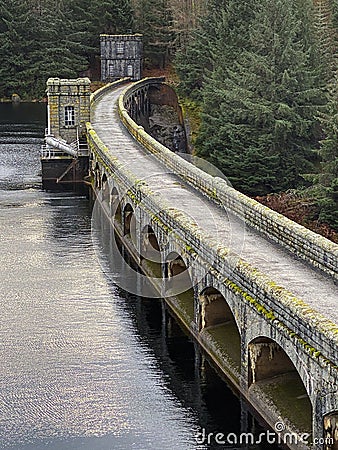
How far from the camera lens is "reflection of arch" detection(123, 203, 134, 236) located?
43.2 metres

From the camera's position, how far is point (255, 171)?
5250 cm

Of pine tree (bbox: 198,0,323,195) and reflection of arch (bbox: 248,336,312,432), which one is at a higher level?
pine tree (bbox: 198,0,323,195)

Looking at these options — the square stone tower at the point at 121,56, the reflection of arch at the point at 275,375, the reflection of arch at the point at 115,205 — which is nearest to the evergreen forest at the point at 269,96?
the reflection of arch at the point at 115,205

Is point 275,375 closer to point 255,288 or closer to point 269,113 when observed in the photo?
point 255,288

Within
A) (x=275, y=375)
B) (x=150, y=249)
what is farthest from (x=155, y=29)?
(x=275, y=375)

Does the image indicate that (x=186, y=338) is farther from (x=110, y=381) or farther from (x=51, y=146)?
(x=51, y=146)

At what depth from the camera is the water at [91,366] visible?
76.5 ft

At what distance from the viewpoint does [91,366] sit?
89.7 feet

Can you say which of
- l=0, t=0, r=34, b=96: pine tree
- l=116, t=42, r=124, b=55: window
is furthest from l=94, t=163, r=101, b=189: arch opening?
l=0, t=0, r=34, b=96: pine tree

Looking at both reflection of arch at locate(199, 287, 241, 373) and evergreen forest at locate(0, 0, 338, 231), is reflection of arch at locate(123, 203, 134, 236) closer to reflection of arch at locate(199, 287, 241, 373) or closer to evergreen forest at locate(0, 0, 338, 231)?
evergreen forest at locate(0, 0, 338, 231)

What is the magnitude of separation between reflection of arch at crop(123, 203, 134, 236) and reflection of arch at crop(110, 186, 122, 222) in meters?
2.71

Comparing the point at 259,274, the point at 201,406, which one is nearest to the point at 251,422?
the point at 201,406

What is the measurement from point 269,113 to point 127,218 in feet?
46.6

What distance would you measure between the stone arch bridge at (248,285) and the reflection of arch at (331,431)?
0.02m
